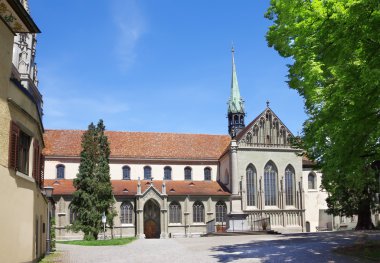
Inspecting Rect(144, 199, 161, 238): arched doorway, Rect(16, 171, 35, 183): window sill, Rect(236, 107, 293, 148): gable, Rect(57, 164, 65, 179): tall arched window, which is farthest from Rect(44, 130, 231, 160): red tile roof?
Rect(16, 171, 35, 183): window sill

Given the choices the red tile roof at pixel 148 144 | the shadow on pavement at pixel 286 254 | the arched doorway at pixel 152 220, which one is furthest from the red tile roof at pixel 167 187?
the shadow on pavement at pixel 286 254

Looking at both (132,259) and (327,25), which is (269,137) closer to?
(132,259)

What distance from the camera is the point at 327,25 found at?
1377 cm

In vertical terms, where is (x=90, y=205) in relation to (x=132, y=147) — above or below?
below

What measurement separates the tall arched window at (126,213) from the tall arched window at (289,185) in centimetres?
1753

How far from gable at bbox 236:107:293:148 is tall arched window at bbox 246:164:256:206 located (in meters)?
2.81

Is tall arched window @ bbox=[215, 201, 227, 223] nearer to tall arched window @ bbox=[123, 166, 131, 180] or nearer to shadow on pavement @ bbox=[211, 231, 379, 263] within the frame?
tall arched window @ bbox=[123, 166, 131, 180]

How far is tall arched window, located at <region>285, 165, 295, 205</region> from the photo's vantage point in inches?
1989

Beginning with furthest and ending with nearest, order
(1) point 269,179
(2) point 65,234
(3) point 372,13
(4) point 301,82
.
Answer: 1. (1) point 269,179
2. (2) point 65,234
3. (4) point 301,82
4. (3) point 372,13

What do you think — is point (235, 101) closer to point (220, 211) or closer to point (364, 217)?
point (220, 211)

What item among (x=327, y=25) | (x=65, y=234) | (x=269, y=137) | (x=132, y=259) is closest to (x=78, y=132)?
(x=65, y=234)

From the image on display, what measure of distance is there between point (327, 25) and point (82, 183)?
101 ft

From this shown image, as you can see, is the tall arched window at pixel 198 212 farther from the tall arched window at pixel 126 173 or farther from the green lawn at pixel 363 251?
the green lawn at pixel 363 251

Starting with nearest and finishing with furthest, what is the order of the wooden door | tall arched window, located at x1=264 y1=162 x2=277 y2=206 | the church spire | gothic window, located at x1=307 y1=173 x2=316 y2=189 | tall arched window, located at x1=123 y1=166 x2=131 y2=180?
the wooden door, tall arched window, located at x1=264 y1=162 x2=277 y2=206, tall arched window, located at x1=123 y1=166 x2=131 y2=180, gothic window, located at x1=307 y1=173 x2=316 y2=189, the church spire
